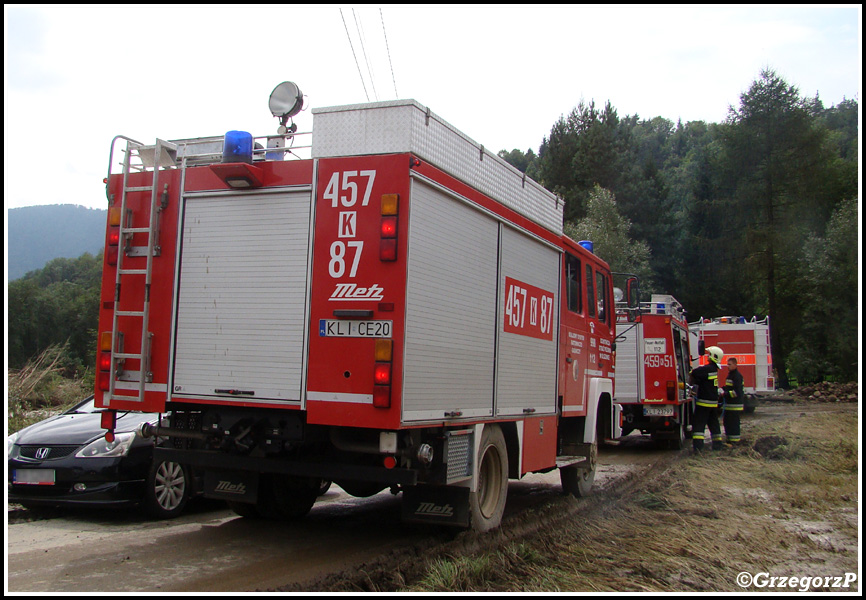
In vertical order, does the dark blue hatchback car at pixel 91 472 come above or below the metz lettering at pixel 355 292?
below

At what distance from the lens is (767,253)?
3938 cm

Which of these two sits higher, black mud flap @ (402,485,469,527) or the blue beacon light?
the blue beacon light

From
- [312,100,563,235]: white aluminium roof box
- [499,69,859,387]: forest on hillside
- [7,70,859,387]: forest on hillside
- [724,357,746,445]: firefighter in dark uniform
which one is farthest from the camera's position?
[499,69,859,387]: forest on hillside

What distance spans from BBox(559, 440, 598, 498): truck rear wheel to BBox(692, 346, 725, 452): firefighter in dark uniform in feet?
16.9

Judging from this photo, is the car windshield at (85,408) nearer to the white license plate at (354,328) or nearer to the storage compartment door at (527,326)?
the white license plate at (354,328)

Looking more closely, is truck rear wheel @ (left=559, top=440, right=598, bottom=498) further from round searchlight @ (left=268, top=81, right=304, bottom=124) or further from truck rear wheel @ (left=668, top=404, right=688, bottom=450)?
truck rear wheel @ (left=668, top=404, right=688, bottom=450)

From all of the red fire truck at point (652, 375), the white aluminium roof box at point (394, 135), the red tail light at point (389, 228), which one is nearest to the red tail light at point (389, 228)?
the red tail light at point (389, 228)

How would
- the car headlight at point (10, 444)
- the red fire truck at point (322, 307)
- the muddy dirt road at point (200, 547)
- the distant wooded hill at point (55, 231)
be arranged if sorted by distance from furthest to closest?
the distant wooded hill at point (55, 231), the car headlight at point (10, 444), the red fire truck at point (322, 307), the muddy dirt road at point (200, 547)

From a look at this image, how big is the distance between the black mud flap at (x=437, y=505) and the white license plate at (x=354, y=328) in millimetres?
1483

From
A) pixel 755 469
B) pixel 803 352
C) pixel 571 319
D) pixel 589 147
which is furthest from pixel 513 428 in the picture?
pixel 589 147

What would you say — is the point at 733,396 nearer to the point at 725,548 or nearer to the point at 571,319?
the point at 571,319

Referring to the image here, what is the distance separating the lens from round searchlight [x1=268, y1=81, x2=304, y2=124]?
248 inches

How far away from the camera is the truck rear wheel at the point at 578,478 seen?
28.3ft

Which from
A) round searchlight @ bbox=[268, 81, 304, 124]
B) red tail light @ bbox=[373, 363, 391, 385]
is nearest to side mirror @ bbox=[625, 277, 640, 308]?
round searchlight @ bbox=[268, 81, 304, 124]
